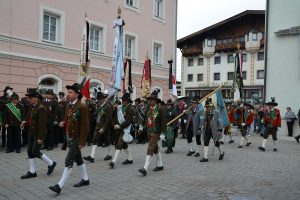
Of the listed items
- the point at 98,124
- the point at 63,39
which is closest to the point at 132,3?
the point at 63,39

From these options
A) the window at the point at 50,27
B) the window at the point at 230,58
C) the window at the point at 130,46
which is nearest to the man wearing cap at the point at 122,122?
the window at the point at 50,27

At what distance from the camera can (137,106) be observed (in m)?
15.4

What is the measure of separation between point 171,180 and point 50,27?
12543 millimetres

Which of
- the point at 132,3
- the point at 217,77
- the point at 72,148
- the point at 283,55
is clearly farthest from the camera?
the point at 217,77

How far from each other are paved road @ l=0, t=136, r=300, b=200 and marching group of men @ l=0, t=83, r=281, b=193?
0.33 m

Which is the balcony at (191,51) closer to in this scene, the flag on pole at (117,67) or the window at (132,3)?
the window at (132,3)

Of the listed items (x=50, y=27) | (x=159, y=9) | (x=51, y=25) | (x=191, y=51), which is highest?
(x=191, y=51)

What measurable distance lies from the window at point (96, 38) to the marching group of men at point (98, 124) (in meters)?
6.18

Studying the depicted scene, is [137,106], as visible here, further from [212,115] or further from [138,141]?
[212,115]

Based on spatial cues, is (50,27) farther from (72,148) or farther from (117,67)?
(72,148)

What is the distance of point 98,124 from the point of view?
1009 cm

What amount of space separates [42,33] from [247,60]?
42692mm

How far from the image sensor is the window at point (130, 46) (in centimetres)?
2266

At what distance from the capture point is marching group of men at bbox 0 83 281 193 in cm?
699
